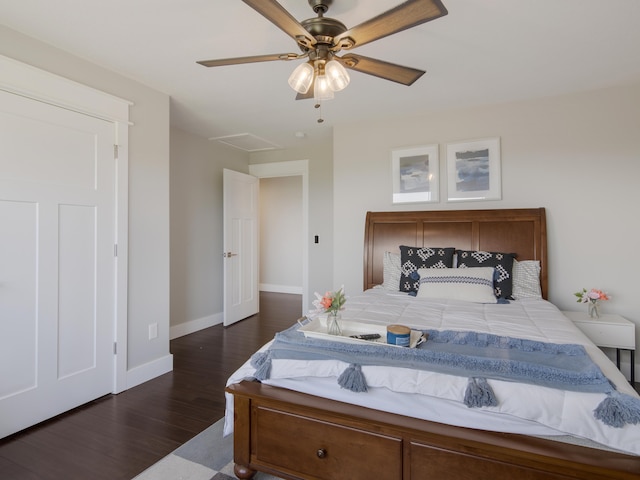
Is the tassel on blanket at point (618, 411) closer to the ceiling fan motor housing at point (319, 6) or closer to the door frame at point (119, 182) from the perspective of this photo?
the ceiling fan motor housing at point (319, 6)

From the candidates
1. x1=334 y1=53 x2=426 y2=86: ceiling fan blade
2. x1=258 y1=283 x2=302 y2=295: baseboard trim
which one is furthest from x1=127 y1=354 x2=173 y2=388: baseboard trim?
x1=258 y1=283 x2=302 y2=295: baseboard trim

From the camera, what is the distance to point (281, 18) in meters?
1.48

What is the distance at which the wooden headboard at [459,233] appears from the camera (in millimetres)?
3150

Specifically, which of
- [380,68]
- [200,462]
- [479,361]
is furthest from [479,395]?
[380,68]

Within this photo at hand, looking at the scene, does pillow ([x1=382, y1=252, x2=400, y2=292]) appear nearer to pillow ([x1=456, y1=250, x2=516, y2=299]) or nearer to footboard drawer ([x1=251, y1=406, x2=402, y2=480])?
pillow ([x1=456, y1=250, x2=516, y2=299])

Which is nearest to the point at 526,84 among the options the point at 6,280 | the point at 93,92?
the point at 93,92

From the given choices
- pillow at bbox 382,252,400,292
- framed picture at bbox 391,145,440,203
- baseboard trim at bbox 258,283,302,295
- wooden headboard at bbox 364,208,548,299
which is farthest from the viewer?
baseboard trim at bbox 258,283,302,295

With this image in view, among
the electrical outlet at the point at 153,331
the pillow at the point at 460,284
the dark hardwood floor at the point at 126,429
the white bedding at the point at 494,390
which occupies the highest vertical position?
the pillow at the point at 460,284

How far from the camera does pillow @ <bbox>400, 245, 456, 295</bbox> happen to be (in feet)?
10.4

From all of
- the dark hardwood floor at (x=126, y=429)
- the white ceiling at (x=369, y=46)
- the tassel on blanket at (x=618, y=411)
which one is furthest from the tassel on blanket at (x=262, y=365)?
the white ceiling at (x=369, y=46)

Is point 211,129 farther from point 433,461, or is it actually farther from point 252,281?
point 433,461

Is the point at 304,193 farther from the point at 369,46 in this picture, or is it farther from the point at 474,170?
the point at 369,46

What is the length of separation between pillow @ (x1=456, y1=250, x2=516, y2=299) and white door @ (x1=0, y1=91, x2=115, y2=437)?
303 cm

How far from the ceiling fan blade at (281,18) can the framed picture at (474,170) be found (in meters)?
2.30
